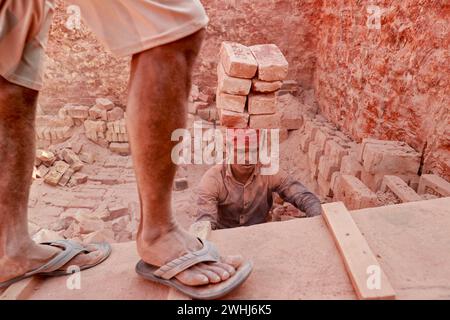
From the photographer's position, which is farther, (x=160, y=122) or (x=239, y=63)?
(x=239, y=63)

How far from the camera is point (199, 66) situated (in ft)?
25.3

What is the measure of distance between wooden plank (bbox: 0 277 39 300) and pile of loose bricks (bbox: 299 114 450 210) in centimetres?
281

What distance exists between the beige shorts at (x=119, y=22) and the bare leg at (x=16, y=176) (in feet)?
0.30

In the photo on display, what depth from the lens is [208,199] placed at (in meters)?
4.07

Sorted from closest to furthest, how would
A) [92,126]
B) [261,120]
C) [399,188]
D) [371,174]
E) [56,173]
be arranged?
[399,188] < [371,174] < [261,120] < [56,173] < [92,126]

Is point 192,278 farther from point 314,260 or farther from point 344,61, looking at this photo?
point 344,61

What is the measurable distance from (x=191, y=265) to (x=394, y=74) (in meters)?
3.77

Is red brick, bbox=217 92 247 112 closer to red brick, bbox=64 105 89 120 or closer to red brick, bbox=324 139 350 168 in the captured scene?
red brick, bbox=324 139 350 168

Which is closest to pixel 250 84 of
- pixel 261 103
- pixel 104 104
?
pixel 261 103

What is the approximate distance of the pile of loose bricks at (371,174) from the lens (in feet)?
10.3

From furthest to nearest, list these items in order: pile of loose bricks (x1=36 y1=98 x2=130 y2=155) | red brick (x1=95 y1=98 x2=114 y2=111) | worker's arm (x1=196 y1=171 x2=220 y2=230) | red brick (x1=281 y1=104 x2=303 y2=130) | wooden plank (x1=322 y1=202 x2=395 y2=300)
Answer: red brick (x1=95 y1=98 x2=114 y2=111) → pile of loose bricks (x1=36 y1=98 x2=130 y2=155) → red brick (x1=281 y1=104 x2=303 y2=130) → worker's arm (x1=196 y1=171 x2=220 y2=230) → wooden plank (x1=322 y1=202 x2=395 y2=300)

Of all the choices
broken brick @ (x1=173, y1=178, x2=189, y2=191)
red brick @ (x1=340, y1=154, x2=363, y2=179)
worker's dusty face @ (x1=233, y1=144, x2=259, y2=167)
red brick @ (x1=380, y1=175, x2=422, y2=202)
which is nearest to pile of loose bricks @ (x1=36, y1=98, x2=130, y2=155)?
broken brick @ (x1=173, y1=178, x2=189, y2=191)

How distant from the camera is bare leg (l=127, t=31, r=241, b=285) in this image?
1116mm
